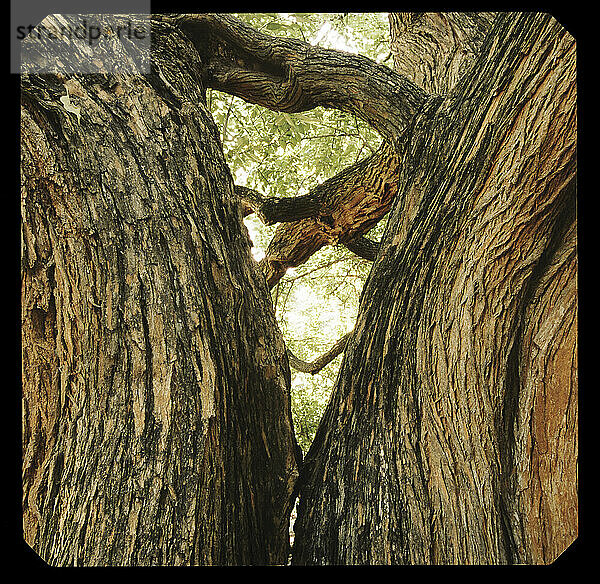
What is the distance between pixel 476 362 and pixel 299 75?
1.24m

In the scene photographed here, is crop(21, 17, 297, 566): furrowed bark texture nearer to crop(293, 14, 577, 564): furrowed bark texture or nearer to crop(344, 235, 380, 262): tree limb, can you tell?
crop(293, 14, 577, 564): furrowed bark texture

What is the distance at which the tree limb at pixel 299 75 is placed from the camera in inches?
76.4

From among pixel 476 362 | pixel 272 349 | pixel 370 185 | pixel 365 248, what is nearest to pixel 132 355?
pixel 272 349

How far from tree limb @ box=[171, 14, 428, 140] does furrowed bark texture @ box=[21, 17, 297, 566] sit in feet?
1.78

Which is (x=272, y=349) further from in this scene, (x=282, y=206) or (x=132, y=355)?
(x=282, y=206)

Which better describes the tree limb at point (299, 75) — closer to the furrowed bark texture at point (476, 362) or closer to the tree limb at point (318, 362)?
the furrowed bark texture at point (476, 362)

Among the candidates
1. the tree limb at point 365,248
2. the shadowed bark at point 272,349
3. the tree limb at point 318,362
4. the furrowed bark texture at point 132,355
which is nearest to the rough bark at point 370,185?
the tree limb at point 365,248

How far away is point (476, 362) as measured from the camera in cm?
147

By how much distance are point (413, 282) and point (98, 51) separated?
3.49ft

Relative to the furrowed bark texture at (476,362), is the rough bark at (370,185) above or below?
above

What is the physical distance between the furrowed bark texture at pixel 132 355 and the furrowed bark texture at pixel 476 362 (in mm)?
276

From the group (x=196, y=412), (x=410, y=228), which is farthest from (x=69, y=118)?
(x=410, y=228)

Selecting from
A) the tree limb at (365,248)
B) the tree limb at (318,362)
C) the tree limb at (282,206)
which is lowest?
the tree limb at (318,362)

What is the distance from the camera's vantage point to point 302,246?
3.23 meters
